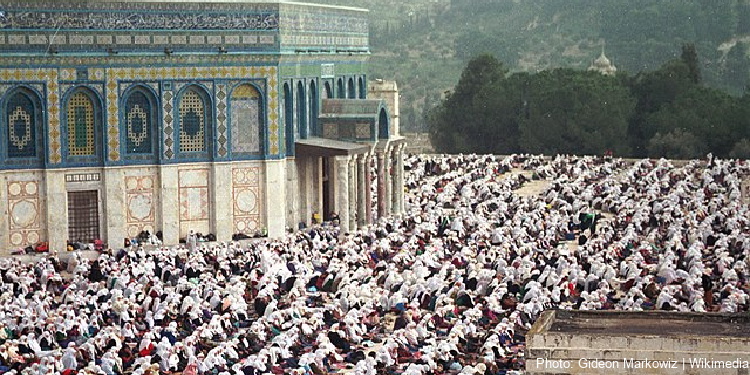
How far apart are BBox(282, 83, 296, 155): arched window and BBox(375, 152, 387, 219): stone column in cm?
307

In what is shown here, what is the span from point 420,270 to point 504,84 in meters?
35.9

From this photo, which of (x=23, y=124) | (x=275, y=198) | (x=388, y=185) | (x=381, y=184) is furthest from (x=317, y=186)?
(x=23, y=124)

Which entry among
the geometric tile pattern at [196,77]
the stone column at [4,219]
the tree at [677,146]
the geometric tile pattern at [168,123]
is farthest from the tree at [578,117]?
the stone column at [4,219]

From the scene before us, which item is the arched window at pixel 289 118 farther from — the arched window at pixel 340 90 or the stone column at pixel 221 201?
the arched window at pixel 340 90

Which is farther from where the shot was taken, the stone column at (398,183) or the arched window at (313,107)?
the stone column at (398,183)

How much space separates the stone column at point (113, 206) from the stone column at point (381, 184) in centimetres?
795

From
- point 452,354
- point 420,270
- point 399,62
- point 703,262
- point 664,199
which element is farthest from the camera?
point 399,62

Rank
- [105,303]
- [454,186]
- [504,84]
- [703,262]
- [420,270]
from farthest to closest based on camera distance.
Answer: [504,84]
[454,186]
[703,262]
[420,270]
[105,303]

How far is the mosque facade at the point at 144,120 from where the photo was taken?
36.3 meters

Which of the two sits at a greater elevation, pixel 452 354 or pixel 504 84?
pixel 504 84

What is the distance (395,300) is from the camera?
30.3 m

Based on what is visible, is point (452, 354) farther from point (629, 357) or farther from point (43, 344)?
point (629, 357)

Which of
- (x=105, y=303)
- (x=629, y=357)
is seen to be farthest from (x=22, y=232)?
(x=629, y=357)

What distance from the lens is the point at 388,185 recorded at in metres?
43.7
